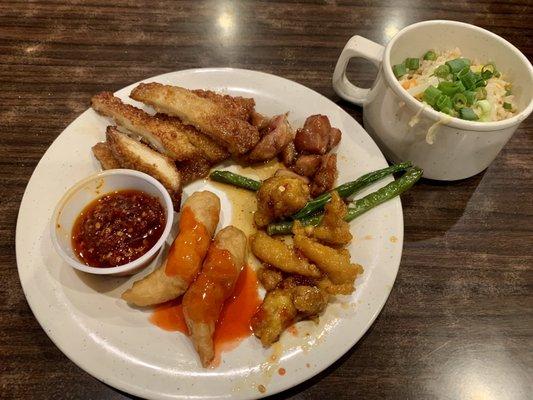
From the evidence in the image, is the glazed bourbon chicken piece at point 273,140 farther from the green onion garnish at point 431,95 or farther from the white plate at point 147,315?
the green onion garnish at point 431,95

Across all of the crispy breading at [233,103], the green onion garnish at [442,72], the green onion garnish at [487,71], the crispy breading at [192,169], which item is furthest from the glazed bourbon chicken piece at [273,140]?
the green onion garnish at [487,71]

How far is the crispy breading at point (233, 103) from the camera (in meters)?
2.71

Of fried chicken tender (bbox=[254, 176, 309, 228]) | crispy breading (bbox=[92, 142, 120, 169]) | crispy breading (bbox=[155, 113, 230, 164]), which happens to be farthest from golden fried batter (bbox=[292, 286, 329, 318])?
crispy breading (bbox=[92, 142, 120, 169])

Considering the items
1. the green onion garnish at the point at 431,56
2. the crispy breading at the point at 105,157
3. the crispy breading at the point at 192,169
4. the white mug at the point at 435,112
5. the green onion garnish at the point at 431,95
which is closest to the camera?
the white mug at the point at 435,112

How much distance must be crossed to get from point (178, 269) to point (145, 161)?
725mm

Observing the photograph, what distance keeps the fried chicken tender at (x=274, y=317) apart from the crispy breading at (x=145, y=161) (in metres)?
0.82

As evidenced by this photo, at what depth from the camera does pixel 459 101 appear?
8.23ft

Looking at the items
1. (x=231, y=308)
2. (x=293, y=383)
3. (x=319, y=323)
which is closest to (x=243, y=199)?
(x=231, y=308)

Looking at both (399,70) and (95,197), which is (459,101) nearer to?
(399,70)

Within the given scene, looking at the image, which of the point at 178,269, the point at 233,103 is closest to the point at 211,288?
the point at 178,269

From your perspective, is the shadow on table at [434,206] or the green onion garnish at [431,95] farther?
the shadow on table at [434,206]

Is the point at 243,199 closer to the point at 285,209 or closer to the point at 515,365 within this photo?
the point at 285,209

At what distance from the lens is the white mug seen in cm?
234

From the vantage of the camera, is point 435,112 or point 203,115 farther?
point 203,115
